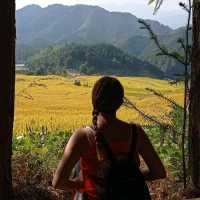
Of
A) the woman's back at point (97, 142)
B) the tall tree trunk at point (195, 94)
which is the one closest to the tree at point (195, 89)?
the tall tree trunk at point (195, 94)

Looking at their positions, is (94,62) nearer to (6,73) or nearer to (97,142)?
(6,73)

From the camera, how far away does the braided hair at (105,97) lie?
2971 millimetres

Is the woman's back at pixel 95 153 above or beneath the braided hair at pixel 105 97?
beneath

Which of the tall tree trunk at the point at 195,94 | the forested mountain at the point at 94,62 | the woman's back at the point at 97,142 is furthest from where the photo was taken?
the forested mountain at the point at 94,62

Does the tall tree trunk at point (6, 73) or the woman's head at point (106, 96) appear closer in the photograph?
the woman's head at point (106, 96)

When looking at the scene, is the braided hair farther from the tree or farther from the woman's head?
→ the tree

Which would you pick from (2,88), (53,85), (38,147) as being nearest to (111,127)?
(2,88)

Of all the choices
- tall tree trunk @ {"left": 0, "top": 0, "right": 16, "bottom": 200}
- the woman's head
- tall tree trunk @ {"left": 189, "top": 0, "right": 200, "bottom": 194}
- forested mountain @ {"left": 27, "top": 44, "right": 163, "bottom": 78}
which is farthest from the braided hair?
forested mountain @ {"left": 27, "top": 44, "right": 163, "bottom": 78}

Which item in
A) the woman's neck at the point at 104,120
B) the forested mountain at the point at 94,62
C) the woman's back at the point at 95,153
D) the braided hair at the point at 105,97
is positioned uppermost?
the braided hair at the point at 105,97

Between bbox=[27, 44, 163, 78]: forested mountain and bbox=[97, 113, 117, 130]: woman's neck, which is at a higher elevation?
bbox=[97, 113, 117, 130]: woman's neck

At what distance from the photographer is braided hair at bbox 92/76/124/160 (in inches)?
117

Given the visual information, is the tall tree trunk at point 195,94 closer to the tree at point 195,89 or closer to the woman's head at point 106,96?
the tree at point 195,89

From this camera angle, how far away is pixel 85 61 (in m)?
123

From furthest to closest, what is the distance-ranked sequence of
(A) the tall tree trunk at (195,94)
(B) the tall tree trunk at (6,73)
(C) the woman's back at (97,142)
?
(A) the tall tree trunk at (195,94) < (B) the tall tree trunk at (6,73) < (C) the woman's back at (97,142)
